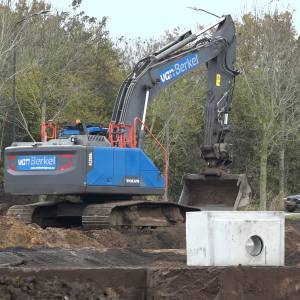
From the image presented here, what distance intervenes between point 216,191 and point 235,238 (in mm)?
12974

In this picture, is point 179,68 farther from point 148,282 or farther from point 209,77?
point 148,282

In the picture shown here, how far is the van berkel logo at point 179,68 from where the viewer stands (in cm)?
2070

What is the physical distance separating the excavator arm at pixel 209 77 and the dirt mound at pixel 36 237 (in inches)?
124

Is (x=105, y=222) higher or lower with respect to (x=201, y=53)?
lower

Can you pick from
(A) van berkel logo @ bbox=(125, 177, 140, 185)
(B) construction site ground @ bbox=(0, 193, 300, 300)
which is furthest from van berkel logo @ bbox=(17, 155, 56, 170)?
(B) construction site ground @ bbox=(0, 193, 300, 300)

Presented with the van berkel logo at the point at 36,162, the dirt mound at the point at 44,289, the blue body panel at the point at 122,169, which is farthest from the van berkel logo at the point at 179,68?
the dirt mound at the point at 44,289

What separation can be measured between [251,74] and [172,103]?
4.12 meters

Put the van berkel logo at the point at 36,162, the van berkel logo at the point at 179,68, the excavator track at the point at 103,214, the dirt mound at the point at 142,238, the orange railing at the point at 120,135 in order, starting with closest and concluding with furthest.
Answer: the dirt mound at the point at 142,238
the van berkel logo at the point at 36,162
the excavator track at the point at 103,214
the orange railing at the point at 120,135
the van berkel logo at the point at 179,68

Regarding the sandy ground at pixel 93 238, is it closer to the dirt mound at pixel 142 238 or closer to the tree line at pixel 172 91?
the dirt mound at pixel 142 238

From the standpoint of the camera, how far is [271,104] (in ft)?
128

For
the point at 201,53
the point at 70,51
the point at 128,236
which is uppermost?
the point at 70,51

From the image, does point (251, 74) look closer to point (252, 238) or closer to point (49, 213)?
point (49, 213)

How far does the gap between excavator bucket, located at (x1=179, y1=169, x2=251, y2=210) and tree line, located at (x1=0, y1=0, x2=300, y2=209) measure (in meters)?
14.1

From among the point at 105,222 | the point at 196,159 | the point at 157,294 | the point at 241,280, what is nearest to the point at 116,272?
the point at 157,294
